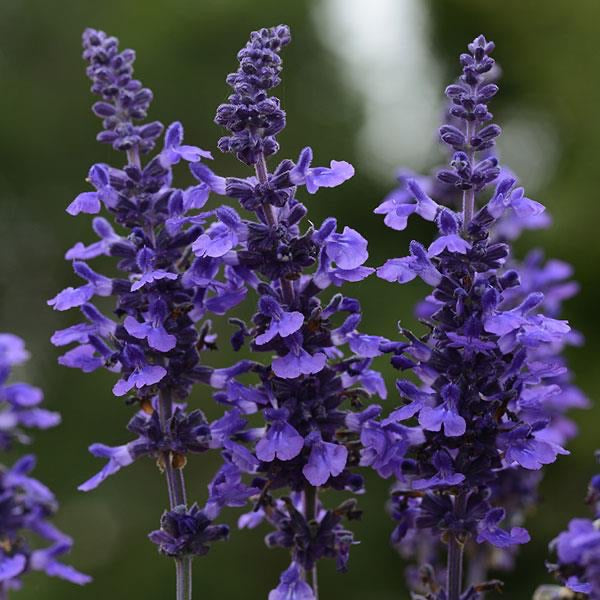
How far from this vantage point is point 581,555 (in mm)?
2508

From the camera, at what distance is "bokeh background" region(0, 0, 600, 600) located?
28.6ft

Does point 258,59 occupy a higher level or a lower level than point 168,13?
lower

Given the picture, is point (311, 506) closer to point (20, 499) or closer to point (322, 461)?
point (322, 461)

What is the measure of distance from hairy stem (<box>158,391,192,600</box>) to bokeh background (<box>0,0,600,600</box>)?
550 centimetres

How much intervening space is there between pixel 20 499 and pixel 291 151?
680 centimetres

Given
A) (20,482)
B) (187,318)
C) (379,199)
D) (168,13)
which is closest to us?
(187,318)

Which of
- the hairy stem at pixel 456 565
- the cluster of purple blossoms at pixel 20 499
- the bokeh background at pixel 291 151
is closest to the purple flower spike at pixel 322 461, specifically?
the hairy stem at pixel 456 565

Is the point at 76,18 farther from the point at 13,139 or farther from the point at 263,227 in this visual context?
the point at 263,227

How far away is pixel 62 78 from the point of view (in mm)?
10789

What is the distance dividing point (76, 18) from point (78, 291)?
899 cm

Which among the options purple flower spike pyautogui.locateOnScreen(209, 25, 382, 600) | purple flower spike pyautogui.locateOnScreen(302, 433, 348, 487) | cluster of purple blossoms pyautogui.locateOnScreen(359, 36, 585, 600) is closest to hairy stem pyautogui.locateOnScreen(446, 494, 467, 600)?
cluster of purple blossoms pyautogui.locateOnScreen(359, 36, 585, 600)

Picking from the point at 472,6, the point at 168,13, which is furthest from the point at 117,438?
the point at 472,6

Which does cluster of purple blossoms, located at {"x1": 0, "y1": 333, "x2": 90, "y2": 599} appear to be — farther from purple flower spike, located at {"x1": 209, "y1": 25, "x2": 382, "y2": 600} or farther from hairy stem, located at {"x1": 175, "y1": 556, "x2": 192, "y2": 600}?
purple flower spike, located at {"x1": 209, "y1": 25, "x2": 382, "y2": 600}

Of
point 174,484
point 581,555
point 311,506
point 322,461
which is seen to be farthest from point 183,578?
point 581,555
